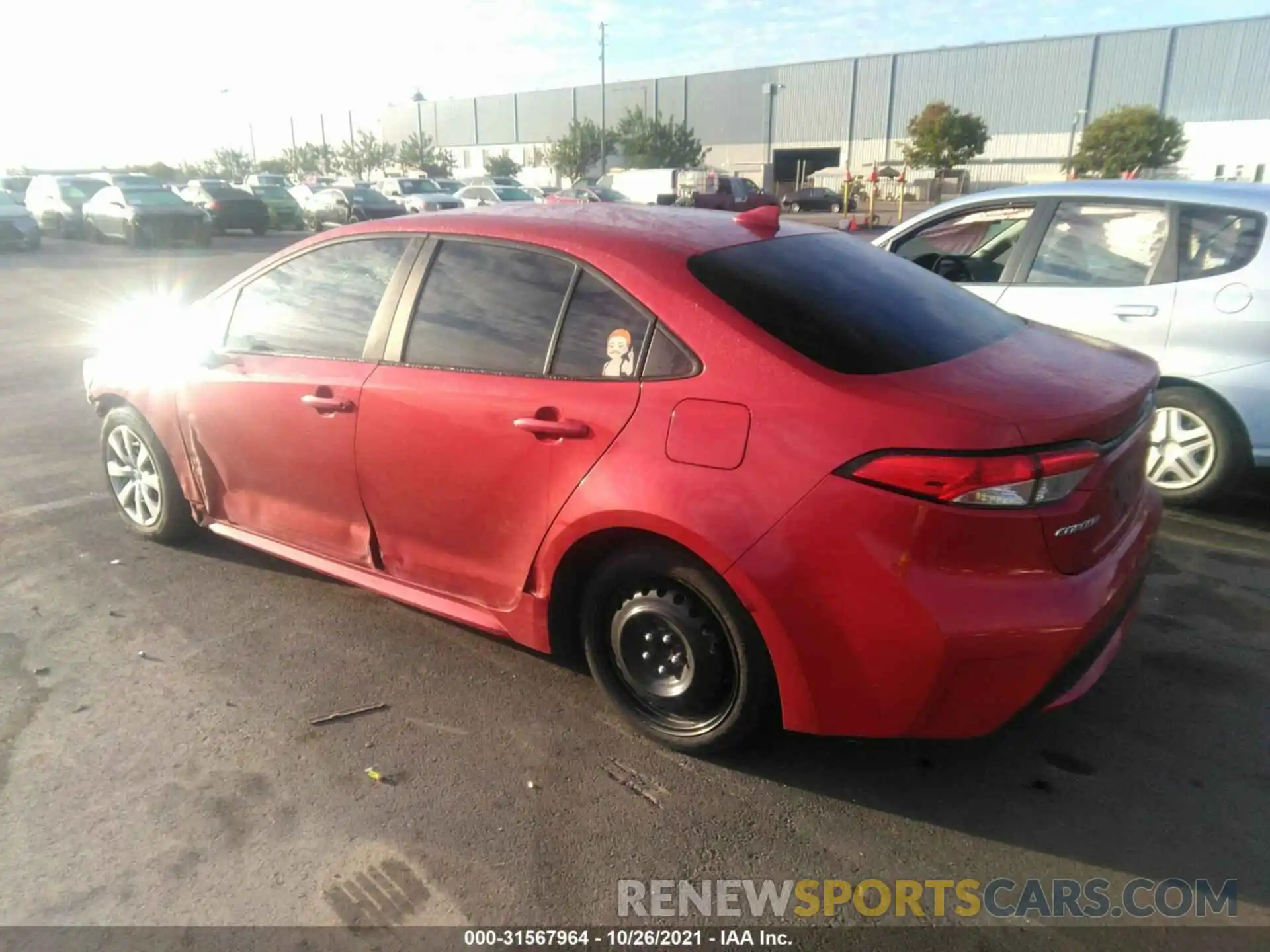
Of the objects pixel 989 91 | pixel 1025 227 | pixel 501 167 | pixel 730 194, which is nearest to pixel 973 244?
pixel 1025 227

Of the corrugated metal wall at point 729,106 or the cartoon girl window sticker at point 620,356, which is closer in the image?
the cartoon girl window sticker at point 620,356

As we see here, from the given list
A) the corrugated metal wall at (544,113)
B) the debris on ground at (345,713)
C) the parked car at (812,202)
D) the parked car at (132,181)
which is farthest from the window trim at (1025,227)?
the corrugated metal wall at (544,113)

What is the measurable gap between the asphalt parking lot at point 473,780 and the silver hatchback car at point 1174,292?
93cm

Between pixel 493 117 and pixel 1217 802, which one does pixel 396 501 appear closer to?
pixel 1217 802

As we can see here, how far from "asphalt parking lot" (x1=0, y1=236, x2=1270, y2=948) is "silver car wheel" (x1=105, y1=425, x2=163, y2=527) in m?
0.55

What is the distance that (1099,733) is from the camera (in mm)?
3037

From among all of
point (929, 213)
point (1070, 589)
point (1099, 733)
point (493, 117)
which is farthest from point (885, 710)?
point (493, 117)

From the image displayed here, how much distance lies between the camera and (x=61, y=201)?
24.9 metres

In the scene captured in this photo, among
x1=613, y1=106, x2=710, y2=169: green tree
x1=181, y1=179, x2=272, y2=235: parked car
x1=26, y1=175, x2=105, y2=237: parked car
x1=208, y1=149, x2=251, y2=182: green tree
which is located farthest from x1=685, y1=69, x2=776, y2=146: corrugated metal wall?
x1=26, y1=175, x2=105, y2=237: parked car

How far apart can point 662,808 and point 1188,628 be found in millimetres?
2417

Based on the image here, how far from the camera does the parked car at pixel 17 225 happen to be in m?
21.0

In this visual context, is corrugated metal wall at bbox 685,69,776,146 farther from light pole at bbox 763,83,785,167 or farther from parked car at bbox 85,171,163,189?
parked car at bbox 85,171,163,189

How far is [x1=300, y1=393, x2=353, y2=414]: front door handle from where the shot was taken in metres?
3.40

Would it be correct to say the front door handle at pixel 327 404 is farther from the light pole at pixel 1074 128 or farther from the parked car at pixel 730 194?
the light pole at pixel 1074 128
